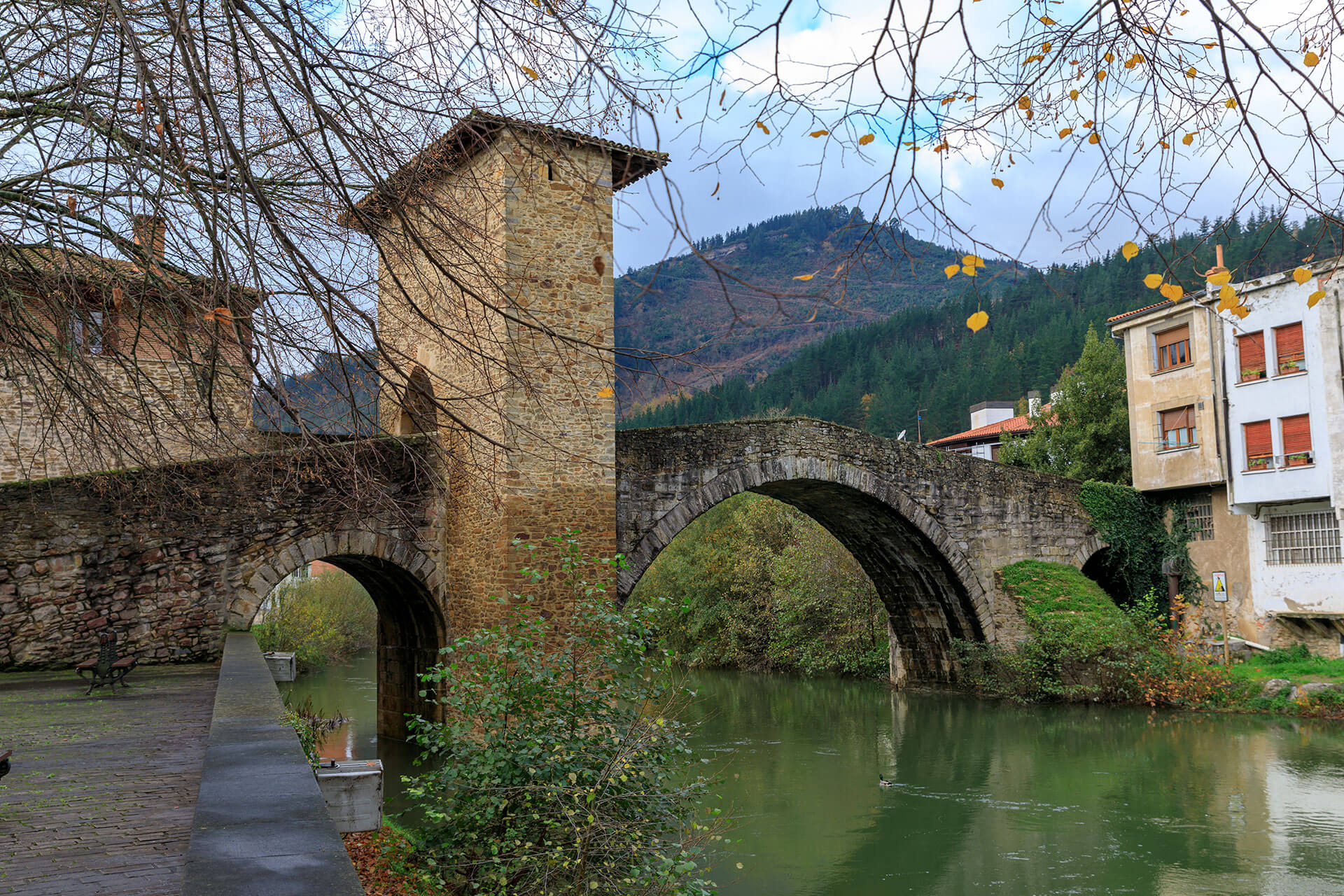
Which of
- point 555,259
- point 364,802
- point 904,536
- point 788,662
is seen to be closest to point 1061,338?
point 788,662

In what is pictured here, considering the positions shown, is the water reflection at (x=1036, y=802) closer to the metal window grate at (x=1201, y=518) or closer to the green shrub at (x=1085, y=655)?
the green shrub at (x=1085, y=655)

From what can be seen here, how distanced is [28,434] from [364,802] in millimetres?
10118

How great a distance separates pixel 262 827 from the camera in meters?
2.63

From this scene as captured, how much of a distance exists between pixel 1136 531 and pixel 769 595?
7969mm

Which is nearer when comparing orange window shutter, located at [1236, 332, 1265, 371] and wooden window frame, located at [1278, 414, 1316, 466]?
wooden window frame, located at [1278, 414, 1316, 466]

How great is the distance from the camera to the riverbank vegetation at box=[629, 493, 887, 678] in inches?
830

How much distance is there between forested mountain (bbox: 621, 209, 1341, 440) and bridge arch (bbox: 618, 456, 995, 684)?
60.4 feet

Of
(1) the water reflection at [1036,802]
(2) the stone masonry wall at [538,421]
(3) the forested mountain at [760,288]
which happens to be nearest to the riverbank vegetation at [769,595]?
(1) the water reflection at [1036,802]

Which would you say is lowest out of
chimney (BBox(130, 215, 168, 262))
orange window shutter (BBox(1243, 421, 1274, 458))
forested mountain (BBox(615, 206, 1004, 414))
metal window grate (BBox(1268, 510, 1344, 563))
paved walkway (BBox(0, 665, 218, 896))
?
paved walkway (BBox(0, 665, 218, 896))

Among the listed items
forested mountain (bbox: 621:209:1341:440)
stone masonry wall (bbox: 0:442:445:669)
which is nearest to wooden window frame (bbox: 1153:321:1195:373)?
stone masonry wall (bbox: 0:442:445:669)

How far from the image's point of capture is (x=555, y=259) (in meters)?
11.2

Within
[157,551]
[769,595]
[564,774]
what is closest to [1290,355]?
[769,595]

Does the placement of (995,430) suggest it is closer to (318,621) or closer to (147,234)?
(318,621)

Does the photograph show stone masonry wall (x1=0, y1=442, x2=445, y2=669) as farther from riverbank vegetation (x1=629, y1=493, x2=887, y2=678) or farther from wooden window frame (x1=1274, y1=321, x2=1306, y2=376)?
wooden window frame (x1=1274, y1=321, x2=1306, y2=376)
